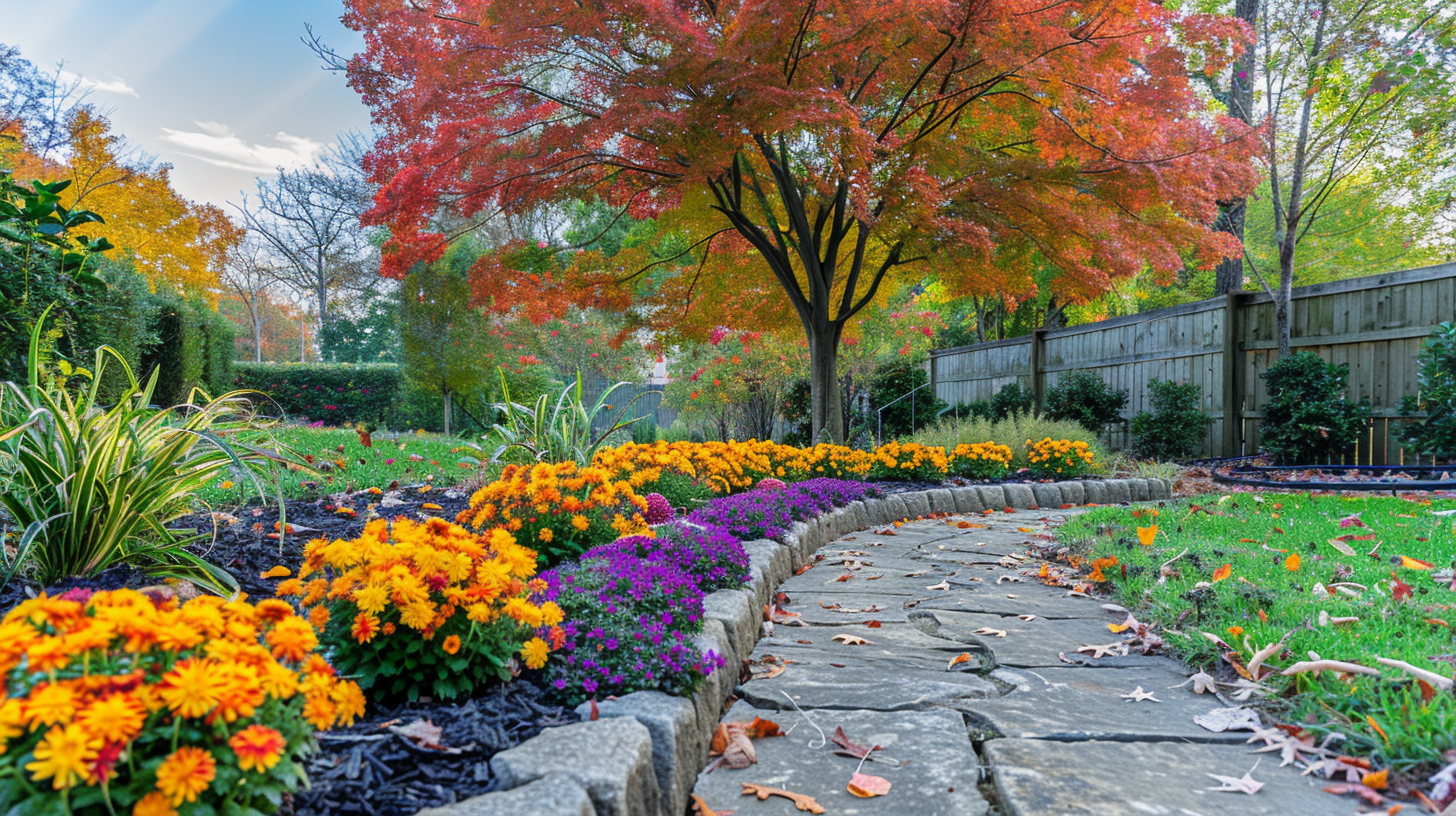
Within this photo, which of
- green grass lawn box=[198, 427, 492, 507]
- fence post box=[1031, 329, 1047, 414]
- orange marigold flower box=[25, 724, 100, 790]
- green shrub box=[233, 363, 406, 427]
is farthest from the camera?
green shrub box=[233, 363, 406, 427]

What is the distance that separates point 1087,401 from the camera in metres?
8.79

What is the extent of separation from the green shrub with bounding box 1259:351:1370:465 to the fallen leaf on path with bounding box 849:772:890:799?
6582 millimetres

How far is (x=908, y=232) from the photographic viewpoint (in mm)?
6727

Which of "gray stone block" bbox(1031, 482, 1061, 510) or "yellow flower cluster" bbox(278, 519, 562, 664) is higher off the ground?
"yellow flower cluster" bbox(278, 519, 562, 664)

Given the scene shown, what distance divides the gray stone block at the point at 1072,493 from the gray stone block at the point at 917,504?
1427 mm

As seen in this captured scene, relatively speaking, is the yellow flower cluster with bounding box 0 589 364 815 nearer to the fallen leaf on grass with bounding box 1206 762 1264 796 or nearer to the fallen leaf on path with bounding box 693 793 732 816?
the fallen leaf on path with bounding box 693 793 732 816

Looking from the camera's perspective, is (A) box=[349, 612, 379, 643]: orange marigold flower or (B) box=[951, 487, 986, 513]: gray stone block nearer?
(A) box=[349, 612, 379, 643]: orange marigold flower

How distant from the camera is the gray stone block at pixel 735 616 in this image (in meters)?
2.07

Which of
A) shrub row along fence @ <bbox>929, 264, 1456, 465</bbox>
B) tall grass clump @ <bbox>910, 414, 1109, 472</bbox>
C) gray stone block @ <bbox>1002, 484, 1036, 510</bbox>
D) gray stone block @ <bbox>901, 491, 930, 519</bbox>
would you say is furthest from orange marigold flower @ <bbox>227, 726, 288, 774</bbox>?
shrub row along fence @ <bbox>929, 264, 1456, 465</bbox>

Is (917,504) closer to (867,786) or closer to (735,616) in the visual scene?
(735,616)

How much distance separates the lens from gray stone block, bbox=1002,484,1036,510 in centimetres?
603

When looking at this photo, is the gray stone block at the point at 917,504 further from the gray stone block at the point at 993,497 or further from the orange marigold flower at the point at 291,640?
the orange marigold flower at the point at 291,640

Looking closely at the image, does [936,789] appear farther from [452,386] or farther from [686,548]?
[452,386]

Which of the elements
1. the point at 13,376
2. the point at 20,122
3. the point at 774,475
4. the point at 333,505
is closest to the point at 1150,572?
the point at 774,475
